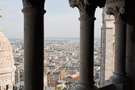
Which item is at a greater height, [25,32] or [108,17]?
[108,17]

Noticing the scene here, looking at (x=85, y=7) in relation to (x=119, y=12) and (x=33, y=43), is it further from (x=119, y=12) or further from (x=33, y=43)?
(x=33, y=43)

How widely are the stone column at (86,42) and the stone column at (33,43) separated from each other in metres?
3.51

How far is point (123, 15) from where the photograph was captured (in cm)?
1292

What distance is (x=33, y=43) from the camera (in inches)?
271

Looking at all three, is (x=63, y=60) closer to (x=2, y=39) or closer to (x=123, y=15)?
(x=2, y=39)

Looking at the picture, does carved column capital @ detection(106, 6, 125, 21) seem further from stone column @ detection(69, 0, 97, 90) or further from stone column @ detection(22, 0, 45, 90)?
stone column @ detection(22, 0, 45, 90)

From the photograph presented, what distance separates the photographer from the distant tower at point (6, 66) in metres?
23.8

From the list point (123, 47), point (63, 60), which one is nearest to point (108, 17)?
point (123, 47)

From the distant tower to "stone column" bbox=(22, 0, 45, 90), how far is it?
17761mm

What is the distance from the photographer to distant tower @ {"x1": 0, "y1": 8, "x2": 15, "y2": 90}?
938 inches

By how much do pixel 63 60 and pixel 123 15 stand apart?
30850 millimetres

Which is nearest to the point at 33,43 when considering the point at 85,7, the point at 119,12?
the point at 85,7

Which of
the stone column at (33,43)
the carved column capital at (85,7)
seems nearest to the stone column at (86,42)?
the carved column capital at (85,7)

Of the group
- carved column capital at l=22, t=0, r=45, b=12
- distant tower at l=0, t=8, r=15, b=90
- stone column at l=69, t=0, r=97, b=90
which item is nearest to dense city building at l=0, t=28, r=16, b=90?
distant tower at l=0, t=8, r=15, b=90
